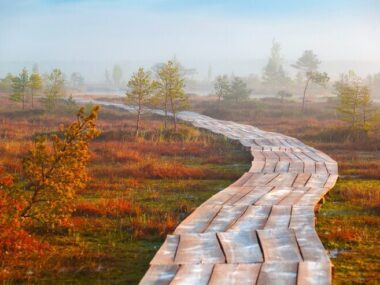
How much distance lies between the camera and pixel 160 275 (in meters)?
6.25

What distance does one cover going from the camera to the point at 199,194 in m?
13.3

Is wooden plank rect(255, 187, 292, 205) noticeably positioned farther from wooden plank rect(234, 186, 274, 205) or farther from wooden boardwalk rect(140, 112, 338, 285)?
wooden plank rect(234, 186, 274, 205)

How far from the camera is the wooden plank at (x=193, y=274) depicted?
5961 millimetres

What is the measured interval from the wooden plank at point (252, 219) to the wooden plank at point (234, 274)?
5.88ft

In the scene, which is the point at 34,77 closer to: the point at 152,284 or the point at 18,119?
the point at 18,119

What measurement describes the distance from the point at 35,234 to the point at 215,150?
12792 millimetres

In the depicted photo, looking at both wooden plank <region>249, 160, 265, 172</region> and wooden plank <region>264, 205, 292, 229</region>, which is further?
wooden plank <region>249, 160, 265, 172</region>

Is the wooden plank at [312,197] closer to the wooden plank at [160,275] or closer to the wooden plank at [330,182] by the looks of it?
the wooden plank at [330,182]

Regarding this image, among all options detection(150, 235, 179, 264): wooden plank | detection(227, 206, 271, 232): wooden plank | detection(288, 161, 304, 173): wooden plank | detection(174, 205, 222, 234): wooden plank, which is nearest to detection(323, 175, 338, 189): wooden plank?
detection(288, 161, 304, 173): wooden plank

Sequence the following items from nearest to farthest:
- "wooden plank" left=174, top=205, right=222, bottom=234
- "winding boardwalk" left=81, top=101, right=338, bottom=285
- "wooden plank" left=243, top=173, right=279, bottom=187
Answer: "winding boardwalk" left=81, top=101, right=338, bottom=285 → "wooden plank" left=174, top=205, right=222, bottom=234 → "wooden plank" left=243, top=173, right=279, bottom=187

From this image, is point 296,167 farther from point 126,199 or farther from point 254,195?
point 126,199

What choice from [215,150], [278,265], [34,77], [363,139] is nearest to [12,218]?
[278,265]

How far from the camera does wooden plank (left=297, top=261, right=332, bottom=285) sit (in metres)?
5.90

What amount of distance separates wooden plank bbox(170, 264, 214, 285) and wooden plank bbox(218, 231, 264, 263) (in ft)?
1.45
